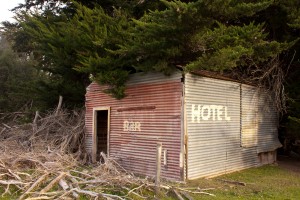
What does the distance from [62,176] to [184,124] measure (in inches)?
141

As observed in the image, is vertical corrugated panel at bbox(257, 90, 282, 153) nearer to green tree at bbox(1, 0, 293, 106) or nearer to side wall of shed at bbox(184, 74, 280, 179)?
side wall of shed at bbox(184, 74, 280, 179)

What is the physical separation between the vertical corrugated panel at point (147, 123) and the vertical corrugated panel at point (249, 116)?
335cm

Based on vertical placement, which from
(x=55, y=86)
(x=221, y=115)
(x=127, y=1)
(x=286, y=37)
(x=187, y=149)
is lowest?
(x=187, y=149)

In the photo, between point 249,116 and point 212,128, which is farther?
point 249,116

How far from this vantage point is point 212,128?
11031 millimetres

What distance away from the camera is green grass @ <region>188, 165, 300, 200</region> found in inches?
337

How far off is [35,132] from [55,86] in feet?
12.6

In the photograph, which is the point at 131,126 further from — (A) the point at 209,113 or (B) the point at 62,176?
(B) the point at 62,176

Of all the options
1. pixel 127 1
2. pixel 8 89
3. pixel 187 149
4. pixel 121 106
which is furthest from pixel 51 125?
pixel 8 89

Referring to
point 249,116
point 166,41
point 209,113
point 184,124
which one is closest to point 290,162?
point 249,116

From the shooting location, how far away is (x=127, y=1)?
46.9 ft

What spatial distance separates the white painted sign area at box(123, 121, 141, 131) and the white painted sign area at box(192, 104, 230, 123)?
1.89 m

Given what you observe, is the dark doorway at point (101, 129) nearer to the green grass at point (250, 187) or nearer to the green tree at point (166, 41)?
Result: the green tree at point (166, 41)

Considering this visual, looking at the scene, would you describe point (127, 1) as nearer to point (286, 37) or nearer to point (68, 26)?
point (68, 26)
